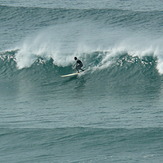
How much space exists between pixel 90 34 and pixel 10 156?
63.6 ft

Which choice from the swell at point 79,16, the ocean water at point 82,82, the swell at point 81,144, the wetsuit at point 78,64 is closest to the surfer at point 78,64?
the wetsuit at point 78,64

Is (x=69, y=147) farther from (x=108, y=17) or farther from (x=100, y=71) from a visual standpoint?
(x=108, y=17)

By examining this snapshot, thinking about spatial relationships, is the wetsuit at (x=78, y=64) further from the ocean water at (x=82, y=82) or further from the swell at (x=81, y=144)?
the swell at (x=81, y=144)

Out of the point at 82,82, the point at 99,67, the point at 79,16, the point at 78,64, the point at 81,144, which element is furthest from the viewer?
the point at 79,16

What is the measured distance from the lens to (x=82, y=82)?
2906 centimetres

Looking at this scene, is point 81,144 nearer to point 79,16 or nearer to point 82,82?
point 82,82

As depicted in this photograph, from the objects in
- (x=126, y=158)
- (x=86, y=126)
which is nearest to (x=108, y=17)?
(x=86, y=126)

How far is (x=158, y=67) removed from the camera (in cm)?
2939

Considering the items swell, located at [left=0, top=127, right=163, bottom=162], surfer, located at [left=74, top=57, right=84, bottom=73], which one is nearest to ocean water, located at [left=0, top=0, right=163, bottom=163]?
swell, located at [left=0, top=127, right=163, bottom=162]

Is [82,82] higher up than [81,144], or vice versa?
[82,82]

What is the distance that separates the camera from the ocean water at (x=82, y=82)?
20.0 meters

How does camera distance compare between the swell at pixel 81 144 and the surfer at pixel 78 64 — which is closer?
the swell at pixel 81 144

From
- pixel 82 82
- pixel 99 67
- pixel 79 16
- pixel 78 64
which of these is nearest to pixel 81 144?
pixel 82 82

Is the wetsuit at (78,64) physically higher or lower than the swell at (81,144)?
higher
